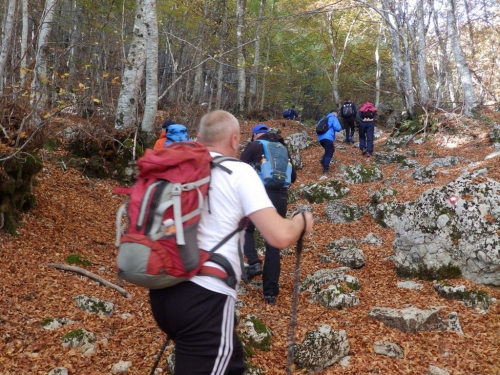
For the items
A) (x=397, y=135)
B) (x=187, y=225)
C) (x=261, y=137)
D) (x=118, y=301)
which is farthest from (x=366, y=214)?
(x=397, y=135)

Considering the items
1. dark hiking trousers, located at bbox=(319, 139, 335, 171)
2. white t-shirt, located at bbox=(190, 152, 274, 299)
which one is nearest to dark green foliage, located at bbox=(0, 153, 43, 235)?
white t-shirt, located at bbox=(190, 152, 274, 299)

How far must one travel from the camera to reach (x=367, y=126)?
48.9 ft

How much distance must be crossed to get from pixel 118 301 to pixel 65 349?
1183 millimetres

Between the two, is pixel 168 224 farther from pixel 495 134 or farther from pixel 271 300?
pixel 495 134

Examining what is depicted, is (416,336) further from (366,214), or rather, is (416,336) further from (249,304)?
(366,214)

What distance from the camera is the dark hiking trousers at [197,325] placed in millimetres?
2066

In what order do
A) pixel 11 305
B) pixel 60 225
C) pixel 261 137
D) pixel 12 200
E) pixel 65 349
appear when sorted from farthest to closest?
pixel 60 225, pixel 12 200, pixel 261 137, pixel 11 305, pixel 65 349

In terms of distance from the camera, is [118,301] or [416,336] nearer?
[416,336]

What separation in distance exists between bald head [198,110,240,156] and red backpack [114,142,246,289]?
26 cm

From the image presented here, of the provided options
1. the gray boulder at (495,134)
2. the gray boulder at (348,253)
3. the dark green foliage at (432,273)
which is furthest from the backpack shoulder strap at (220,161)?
the gray boulder at (495,134)

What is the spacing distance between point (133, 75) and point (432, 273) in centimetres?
801

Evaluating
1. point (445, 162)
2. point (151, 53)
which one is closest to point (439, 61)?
point (445, 162)

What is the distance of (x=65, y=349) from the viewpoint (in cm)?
377

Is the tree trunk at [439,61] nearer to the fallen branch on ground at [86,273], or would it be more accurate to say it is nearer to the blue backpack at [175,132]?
the blue backpack at [175,132]
